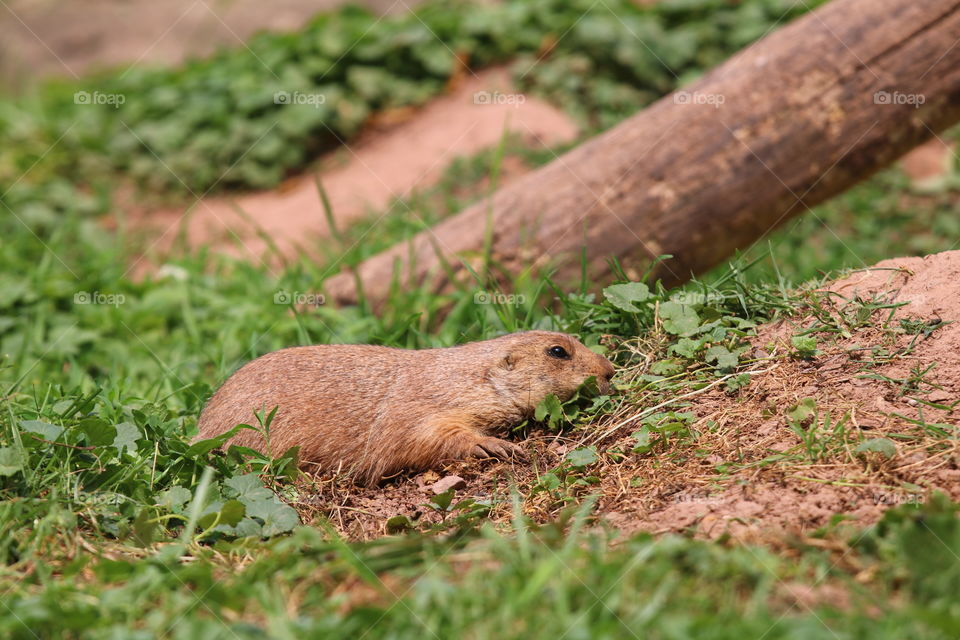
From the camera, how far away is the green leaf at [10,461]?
336 centimetres

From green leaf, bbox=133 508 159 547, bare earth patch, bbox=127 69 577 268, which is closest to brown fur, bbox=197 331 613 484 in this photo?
green leaf, bbox=133 508 159 547

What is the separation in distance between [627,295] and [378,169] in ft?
16.6

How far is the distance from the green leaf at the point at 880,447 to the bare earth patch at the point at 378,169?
5.63 metres

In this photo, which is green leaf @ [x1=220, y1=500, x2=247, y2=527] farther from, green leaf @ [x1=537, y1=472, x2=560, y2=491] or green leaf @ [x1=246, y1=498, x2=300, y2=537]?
green leaf @ [x1=537, y1=472, x2=560, y2=491]

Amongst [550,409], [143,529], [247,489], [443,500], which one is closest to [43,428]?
[143,529]

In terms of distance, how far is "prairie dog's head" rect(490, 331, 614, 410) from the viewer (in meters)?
4.32

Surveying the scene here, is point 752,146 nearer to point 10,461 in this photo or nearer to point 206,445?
point 206,445

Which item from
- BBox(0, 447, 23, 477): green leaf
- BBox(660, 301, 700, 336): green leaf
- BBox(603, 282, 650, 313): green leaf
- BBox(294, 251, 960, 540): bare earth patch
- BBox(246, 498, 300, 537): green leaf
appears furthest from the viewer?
BBox(603, 282, 650, 313): green leaf

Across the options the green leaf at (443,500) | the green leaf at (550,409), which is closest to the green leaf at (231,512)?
the green leaf at (443,500)

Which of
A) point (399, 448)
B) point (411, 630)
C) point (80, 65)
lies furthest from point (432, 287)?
point (80, 65)

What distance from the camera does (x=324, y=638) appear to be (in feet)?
7.86

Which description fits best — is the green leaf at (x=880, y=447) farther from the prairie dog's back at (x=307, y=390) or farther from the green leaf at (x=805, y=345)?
the prairie dog's back at (x=307, y=390)

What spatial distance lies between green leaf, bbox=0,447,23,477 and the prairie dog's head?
7.14ft

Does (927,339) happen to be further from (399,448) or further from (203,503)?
(203,503)
